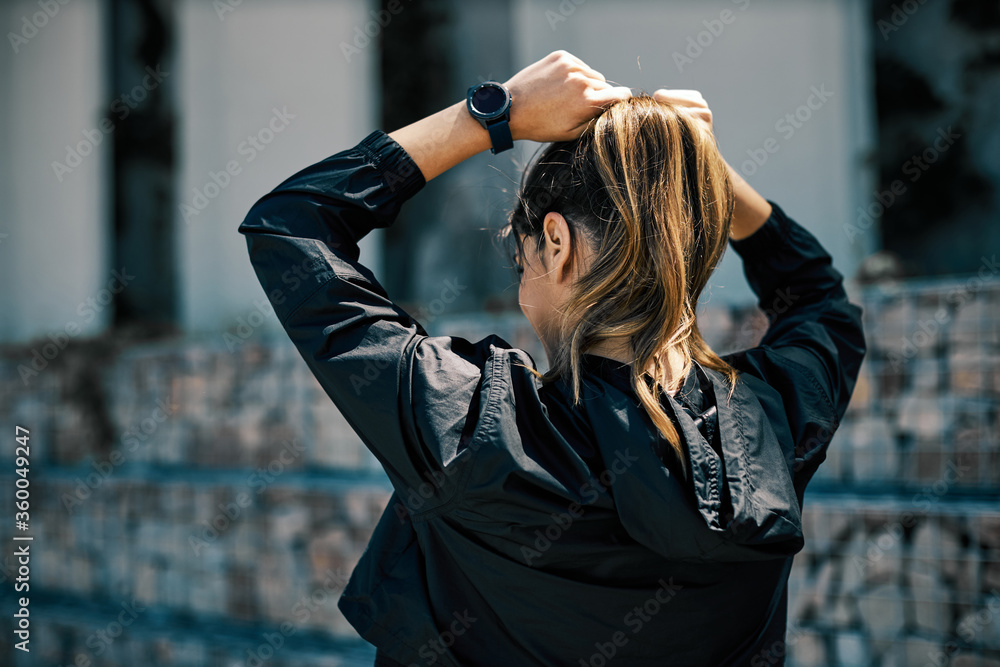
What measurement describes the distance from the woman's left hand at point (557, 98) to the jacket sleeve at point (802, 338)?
0.39m

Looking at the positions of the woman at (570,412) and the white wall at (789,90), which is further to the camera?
the white wall at (789,90)

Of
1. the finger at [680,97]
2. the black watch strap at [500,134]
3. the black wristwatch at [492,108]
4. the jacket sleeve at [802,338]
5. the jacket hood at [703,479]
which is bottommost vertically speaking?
the jacket hood at [703,479]

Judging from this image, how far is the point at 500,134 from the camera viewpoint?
945 mm

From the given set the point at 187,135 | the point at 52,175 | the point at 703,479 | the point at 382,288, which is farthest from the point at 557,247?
the point at 52,175

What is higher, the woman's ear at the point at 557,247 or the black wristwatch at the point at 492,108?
the black wristwatch at the point at 492,108

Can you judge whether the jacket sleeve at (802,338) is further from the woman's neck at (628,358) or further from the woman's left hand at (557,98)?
the woman's left hand at (557,98)

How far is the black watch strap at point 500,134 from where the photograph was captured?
94 cm

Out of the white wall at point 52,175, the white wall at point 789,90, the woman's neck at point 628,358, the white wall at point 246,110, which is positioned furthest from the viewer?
the white wall at point 52,175

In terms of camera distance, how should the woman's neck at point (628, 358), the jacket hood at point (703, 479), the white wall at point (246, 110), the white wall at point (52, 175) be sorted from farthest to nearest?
the white wall at point (52, 175) < the white wall at point (246, 110) < the woman's neck at point (628, 358) < the jacket hood at point (703, 479)

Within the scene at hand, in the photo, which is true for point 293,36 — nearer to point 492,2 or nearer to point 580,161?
point 492,2

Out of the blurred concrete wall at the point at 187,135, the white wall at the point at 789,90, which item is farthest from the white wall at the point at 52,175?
the white wall at the point at 789,90

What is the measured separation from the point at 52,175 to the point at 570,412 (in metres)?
4.38

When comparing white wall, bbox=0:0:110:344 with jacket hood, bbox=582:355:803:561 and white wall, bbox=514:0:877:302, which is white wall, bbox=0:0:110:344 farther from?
jacket hood, bbox=582:355:803:561

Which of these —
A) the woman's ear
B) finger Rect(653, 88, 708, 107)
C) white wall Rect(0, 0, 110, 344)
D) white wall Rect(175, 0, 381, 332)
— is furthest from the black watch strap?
white wall Rect(0, 0, 110, 344)
